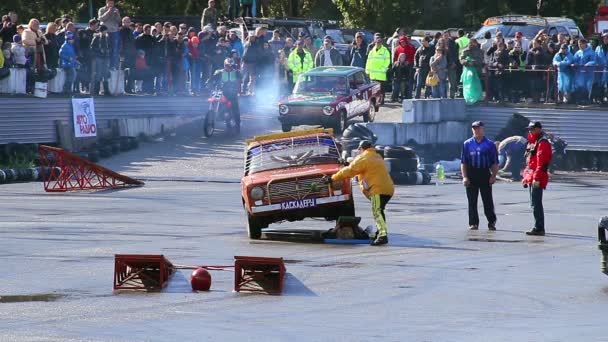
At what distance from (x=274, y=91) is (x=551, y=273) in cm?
2236

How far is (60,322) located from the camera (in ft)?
37.2

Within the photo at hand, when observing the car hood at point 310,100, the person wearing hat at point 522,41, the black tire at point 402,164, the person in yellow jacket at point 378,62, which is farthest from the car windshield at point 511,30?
the black tire at point 402,164

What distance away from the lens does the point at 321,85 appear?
3272cm

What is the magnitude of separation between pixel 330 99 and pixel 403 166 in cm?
529

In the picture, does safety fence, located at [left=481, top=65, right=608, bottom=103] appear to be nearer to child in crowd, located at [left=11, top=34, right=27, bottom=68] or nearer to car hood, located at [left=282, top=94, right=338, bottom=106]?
car hood, located at [left=282, top=94, right=338, bottom=106]

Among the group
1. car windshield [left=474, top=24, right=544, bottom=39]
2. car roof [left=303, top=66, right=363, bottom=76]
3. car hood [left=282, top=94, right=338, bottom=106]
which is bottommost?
car hood [left=282, top=94, right=338, bottom=106]

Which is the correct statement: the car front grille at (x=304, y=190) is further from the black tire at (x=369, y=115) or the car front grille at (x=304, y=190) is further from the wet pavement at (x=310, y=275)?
the black tire at (x=369, y=115)

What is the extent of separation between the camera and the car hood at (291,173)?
1812 cm

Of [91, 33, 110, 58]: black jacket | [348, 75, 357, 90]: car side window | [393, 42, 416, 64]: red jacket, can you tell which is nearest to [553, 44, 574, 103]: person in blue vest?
[393, 42, 416, 64]: red jacket

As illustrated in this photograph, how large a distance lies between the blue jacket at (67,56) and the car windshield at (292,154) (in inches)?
472

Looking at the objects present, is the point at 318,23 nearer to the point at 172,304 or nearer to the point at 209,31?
the point at 209,31

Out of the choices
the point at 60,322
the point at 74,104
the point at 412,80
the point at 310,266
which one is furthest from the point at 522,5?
the point at 60,322

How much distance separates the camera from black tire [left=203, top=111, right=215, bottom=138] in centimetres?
3262

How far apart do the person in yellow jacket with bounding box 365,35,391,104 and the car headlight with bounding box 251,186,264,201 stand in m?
16.7
